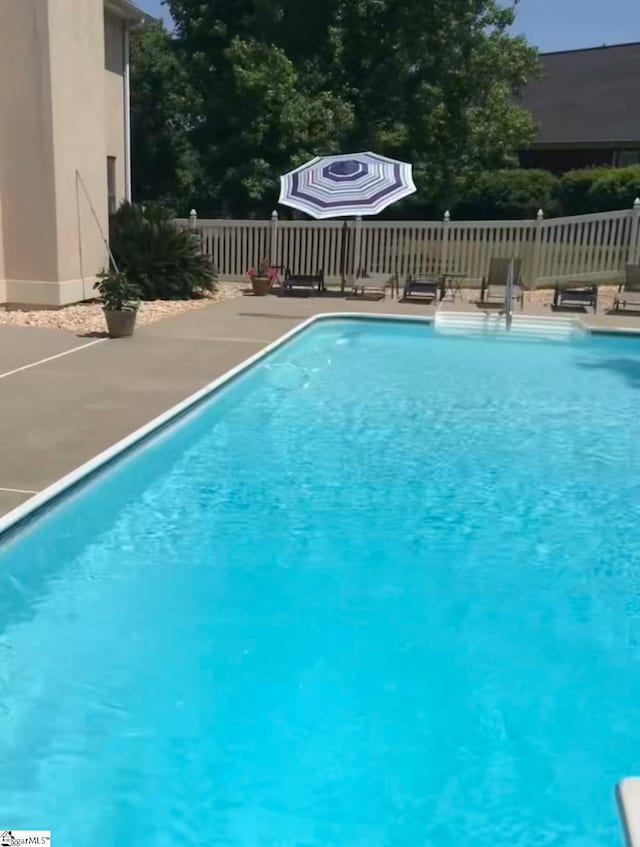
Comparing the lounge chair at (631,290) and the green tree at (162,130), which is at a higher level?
the green tree at (162,130)

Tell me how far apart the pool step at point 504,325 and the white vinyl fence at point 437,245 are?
3699mm

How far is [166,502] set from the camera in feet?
22.1

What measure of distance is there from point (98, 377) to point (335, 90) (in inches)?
719

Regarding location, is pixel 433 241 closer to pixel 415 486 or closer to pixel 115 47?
pixel 115 47

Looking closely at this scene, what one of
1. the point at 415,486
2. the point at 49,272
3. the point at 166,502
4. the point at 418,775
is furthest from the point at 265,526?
the point at 49,272

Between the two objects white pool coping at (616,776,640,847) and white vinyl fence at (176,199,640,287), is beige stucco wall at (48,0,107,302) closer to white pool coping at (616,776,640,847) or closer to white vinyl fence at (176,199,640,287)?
white vinyl fence at (176,199,640,287)

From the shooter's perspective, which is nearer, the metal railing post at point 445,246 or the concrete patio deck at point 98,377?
the concrete patio deck at point 98,377

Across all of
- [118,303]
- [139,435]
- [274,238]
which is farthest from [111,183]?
[139,435]

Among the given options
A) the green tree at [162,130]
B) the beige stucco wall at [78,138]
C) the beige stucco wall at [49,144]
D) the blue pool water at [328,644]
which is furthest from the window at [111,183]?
the blue pool water at [328,644]

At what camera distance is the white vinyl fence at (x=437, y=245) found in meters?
18.9

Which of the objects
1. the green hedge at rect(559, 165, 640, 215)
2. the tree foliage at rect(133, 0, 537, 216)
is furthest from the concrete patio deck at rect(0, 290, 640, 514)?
the green hedge at rect(559, 165, 640, 215)

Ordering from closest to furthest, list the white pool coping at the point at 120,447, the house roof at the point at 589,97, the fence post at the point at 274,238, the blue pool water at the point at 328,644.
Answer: the blue pool water at the point at 328,644, the white pool coping at the point at 120,447, the fence post at the point at 274,238, the house roof at the point at 589,97

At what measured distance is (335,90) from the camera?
24.8 metres

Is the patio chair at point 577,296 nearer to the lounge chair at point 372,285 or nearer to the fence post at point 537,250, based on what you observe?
the fence post at point 537,250
